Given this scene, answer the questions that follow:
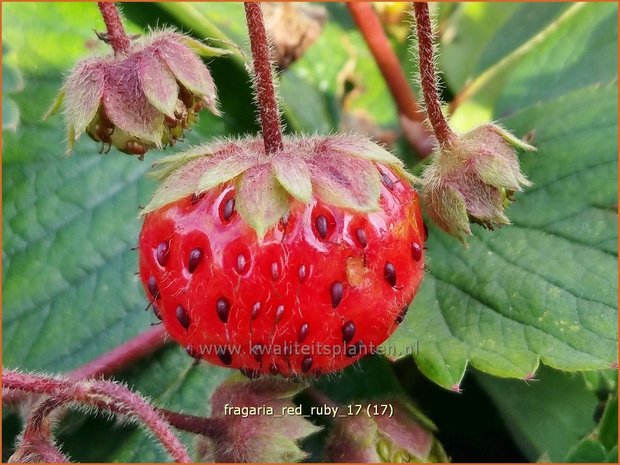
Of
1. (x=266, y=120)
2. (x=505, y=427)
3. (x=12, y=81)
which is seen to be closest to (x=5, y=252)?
(x=12, y=81)

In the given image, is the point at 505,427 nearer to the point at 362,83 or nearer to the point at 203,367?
the point at 203,367

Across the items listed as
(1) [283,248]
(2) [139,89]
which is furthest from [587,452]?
(2) [139,89]

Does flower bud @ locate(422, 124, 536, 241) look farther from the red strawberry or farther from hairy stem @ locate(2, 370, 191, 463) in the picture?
hairy stem @ locate(2, 370, 191, 463)

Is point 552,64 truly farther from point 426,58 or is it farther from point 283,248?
point 283,248

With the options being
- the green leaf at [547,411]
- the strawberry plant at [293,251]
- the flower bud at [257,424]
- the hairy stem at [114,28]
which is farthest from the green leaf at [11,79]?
the green leaf at [547,411]

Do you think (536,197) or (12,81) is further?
(12,81)

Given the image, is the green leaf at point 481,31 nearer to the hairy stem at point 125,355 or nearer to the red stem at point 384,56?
the red stem at point 384,56

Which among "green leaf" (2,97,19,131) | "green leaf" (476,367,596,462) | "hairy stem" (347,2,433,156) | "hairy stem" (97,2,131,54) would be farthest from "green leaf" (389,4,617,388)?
"green leaf" (2,97,19,131)
